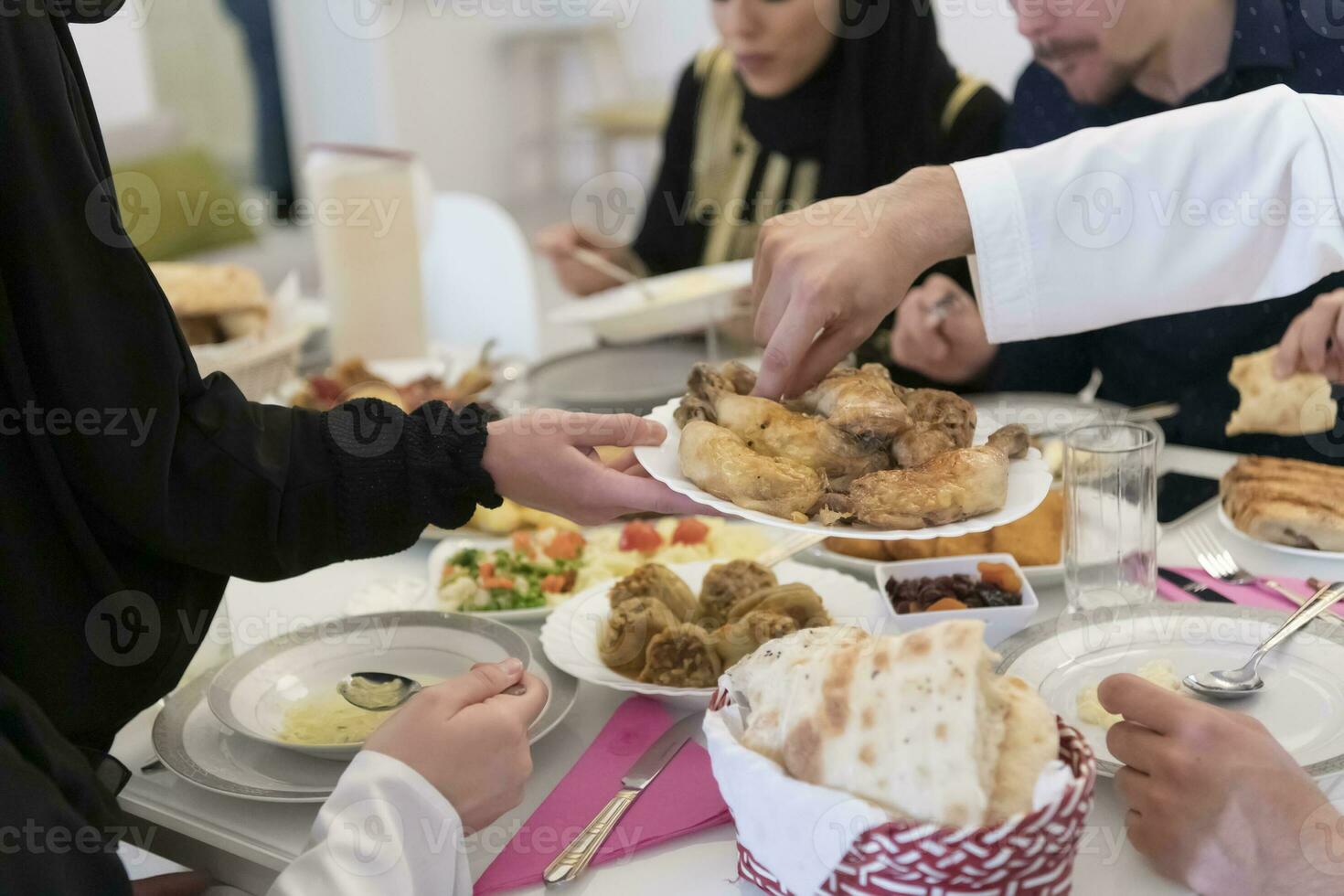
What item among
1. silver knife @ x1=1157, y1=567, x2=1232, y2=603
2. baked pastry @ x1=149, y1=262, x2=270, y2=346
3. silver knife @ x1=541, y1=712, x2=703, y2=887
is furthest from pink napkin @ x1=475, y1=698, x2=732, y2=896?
baked pastry @ x1=149, y1=262, x2=270, y2=346

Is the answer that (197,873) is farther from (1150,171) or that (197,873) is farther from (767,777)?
(1150,171)

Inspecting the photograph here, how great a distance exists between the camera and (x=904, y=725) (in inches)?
34.5

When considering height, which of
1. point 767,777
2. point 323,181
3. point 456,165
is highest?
point 323,181

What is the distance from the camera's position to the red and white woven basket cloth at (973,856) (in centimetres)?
83

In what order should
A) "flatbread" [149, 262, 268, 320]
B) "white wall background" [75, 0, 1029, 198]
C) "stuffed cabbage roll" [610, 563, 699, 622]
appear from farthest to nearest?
"white wall background" [75, 0, 1029, 198] < "flatbread" [149, 262, 268, 320] < "stuffed cabbage roll" [610, 563, 699, 622]

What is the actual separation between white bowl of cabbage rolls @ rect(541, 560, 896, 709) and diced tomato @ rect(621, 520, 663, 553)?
0.20 meters

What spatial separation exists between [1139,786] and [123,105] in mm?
6659

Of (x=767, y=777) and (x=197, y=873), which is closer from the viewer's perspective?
(x=767, y=777)

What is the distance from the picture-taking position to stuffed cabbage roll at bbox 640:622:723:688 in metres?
1.32

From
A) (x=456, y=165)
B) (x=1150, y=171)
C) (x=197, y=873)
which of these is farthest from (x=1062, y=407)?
(x=456, y=165)

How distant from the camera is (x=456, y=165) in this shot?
8586 mm

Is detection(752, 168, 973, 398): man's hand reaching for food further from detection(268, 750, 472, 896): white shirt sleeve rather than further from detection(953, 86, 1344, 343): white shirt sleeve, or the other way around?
detection(268, 750, 472, 896): white shirt sleeve

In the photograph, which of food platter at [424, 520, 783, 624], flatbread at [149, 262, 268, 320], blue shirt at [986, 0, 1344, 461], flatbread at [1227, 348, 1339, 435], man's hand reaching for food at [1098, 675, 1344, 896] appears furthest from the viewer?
flatbread at [149, 262, 268, 320]

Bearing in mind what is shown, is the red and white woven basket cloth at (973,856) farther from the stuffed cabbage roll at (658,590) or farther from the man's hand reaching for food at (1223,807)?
the stuffed cabbage roll at (658,590)
